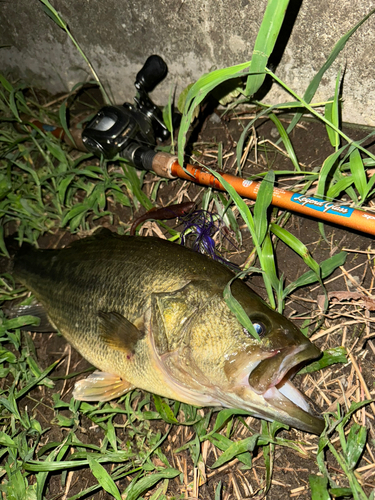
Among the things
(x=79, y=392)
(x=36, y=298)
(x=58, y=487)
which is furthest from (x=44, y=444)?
(x=36, y=298)

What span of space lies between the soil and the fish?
32cm

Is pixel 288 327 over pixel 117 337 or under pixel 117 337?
over

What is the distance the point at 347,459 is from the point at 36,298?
2.62 meters

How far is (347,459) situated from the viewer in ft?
7.69

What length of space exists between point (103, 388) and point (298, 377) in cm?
136

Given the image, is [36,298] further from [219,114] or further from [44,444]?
[219,114]

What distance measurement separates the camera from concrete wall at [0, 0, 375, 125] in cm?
275

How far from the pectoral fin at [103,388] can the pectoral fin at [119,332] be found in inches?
13.8

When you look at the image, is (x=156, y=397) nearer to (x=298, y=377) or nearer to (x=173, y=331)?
(x=173, y=331)

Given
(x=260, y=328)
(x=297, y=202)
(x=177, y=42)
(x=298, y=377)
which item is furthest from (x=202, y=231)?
(x=177, y=42)

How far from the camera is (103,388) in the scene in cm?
290

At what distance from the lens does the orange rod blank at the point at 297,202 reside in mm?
2270

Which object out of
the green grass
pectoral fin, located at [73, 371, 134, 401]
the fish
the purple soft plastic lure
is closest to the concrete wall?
the green grass

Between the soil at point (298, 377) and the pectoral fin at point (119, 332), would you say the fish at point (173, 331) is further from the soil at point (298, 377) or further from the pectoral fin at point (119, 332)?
the soil at point (298, 377)
